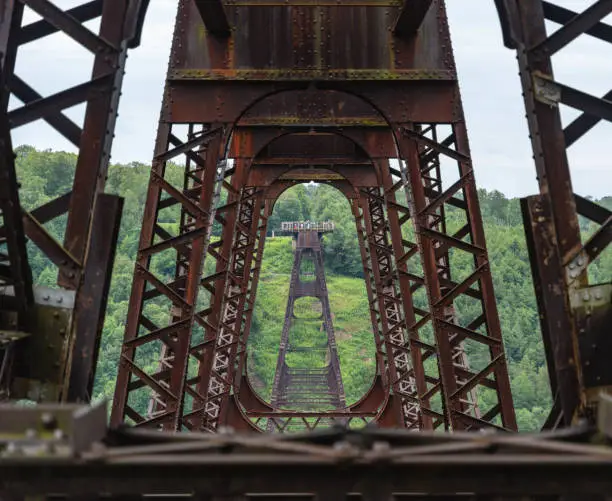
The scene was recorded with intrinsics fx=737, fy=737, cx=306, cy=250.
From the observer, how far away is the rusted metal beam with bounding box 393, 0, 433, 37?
7.91 m

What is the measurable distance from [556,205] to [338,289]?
10339 cm

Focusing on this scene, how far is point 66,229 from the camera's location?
205 inches

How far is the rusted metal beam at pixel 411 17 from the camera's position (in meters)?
7.91

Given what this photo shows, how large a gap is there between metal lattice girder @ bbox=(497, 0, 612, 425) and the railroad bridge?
1 centimetres

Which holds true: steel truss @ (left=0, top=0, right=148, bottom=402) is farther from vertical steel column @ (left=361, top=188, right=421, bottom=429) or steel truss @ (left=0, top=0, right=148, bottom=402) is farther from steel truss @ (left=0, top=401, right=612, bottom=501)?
vertical steel column @ (left=361, top=188, right=421, bottom=429)

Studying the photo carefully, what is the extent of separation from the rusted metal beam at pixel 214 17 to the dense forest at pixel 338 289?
57246 mm

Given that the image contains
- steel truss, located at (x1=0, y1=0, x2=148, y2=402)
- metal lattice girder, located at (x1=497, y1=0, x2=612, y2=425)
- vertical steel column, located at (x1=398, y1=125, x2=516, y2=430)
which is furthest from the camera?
vertical steel column, located at (x1=398, y1=125, x2=516, y2=430)

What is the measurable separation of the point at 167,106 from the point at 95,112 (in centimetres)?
337

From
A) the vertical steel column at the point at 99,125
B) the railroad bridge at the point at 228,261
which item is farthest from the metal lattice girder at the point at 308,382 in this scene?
the vertical steel column at the point at 99,125

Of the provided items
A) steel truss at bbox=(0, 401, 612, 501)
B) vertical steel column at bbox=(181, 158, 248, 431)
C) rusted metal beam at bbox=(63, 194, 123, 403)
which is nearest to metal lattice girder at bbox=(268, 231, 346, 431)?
vertical steel column at bbox=(181, 158, 248, 431)

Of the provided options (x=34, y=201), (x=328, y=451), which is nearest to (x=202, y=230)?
(x=328, y=451)

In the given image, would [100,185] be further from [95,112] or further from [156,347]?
[156,347]

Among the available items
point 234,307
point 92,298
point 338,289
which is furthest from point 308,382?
point 338,289
